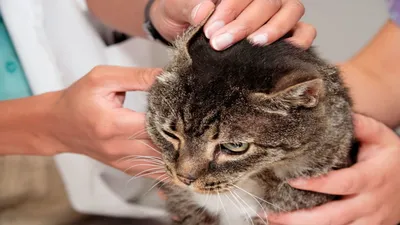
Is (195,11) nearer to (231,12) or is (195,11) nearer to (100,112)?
(231,12)

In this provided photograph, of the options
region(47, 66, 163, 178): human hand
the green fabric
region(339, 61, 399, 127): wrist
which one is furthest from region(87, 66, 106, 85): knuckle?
region(339, 61, 399, 127): wrist

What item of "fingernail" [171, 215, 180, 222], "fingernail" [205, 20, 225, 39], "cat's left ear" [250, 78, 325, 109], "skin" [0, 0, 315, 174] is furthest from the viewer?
"fingernail" [171, 215, 180, 222]

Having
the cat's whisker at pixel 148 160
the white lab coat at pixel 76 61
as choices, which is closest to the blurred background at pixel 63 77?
the white lab coat at pixel 76 61

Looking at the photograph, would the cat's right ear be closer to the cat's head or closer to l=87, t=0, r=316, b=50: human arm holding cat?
the cat's head

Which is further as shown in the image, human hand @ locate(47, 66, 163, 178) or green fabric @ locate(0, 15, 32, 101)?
green fabric @ locate(0, 15, 32, 101)

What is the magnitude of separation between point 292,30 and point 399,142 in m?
0.36

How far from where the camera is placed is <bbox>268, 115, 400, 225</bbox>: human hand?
0.92m

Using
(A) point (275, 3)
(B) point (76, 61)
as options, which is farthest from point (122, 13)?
(A) point (275, 3)

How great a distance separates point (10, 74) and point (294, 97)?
0.94m

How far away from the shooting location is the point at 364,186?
97 centimetres

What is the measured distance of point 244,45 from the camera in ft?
2.76

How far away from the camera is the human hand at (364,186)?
3.01 feet

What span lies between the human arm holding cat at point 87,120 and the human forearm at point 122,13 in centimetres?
35

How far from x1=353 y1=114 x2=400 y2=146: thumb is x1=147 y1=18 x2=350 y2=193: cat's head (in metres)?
0.19
